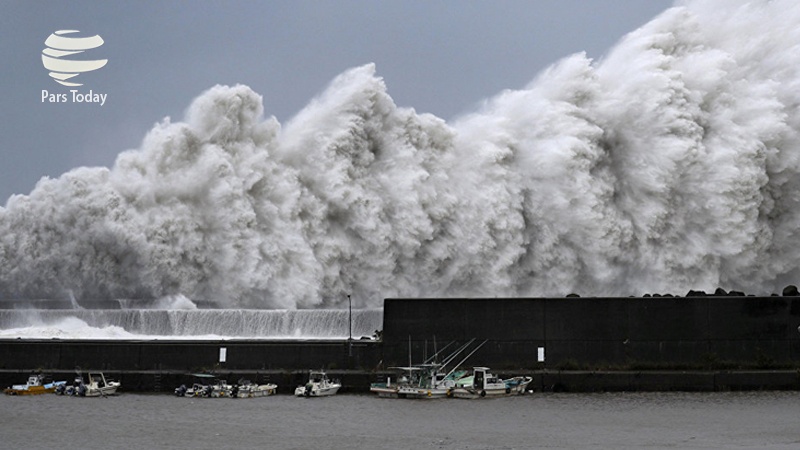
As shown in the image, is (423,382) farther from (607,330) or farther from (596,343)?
(607,330)

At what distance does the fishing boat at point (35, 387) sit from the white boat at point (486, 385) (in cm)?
1009

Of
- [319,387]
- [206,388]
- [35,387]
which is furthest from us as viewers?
[35,387]

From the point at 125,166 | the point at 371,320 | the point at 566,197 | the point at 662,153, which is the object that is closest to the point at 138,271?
the point at 125,166

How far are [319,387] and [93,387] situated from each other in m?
5.59

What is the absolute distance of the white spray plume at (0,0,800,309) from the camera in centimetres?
4044

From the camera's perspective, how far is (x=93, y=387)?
1072 inches

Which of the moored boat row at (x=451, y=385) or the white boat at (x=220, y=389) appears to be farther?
the white boat at (x=220, y=389)

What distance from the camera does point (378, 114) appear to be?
42719 mm

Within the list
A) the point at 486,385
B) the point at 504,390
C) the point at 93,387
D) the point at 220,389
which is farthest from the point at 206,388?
the point at 504,390

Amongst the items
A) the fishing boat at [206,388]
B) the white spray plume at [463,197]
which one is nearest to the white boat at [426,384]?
the fishing boat at [206,388]

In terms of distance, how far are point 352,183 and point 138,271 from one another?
8.45m

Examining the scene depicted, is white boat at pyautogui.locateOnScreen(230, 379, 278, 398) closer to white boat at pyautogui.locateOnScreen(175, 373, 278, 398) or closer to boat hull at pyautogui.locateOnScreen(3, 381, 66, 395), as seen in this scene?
white boat at pyautogui.locateOnScreen(175, 373, 278, 398)

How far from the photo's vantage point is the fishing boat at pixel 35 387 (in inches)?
1087

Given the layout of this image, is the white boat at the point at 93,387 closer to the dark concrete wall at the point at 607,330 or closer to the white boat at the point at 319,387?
the white boat at the point at 319,387
